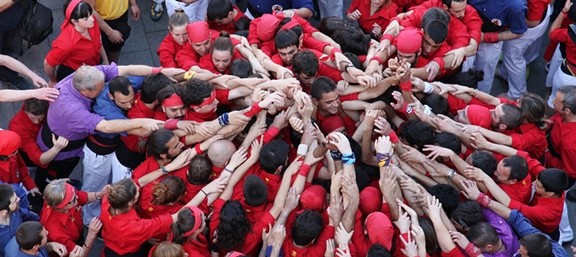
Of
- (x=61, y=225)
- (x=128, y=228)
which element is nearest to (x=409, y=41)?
→ (x=128, y=228)

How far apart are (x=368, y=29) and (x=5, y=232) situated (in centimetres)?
447

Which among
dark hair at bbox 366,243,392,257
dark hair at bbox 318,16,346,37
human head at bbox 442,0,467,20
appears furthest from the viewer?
dark hair at bbox 318,16,346,37

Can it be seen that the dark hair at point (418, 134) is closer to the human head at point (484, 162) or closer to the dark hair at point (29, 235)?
the human head at point (484, 162)

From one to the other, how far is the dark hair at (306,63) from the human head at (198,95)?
0.82m

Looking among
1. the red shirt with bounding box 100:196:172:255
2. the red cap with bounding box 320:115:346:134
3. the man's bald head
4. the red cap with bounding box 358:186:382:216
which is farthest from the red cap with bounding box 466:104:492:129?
the red shirt with bounding box 100:196:172:255

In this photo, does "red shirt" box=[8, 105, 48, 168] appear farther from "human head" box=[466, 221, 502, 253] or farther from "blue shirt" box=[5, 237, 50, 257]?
"human head" box=[466, 221, 502, 253]

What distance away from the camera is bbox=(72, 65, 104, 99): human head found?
5.95 m

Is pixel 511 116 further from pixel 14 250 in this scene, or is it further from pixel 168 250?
pixel 14 250

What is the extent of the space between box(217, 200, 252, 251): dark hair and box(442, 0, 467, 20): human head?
3.32m

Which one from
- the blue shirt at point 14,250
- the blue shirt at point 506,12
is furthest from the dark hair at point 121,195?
the blue shirt at point 506,12

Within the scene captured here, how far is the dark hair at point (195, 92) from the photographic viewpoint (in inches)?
230

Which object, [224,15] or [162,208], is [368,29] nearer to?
[224,15]

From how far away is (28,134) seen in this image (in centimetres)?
633

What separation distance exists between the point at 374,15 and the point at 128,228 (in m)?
3.92
